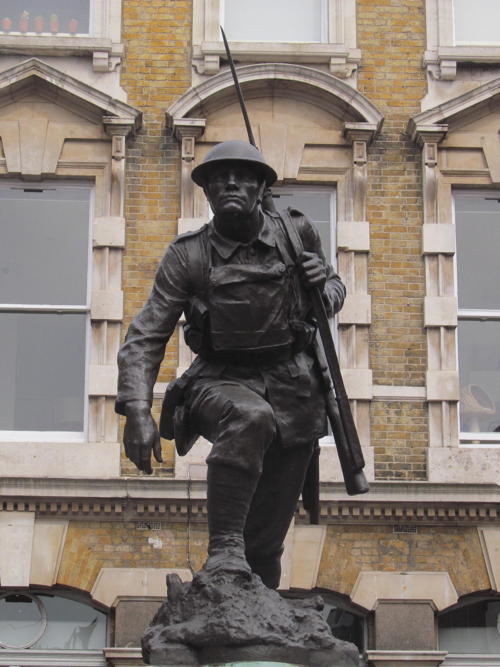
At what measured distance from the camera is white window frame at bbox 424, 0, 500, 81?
16.7m

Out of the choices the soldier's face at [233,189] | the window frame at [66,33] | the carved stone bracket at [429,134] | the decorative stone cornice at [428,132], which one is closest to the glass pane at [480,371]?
the carved stone bracket at [429,134]

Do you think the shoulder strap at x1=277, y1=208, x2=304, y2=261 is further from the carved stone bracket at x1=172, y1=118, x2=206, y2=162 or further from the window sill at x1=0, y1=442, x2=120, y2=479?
the carved stone bracket at x1=172, y1=118, x2=206, y2=162

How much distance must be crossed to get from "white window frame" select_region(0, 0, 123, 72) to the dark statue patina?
29.8ft

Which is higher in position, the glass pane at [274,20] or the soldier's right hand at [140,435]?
the glass pane at [274,20]

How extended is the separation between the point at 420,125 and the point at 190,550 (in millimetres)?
4778

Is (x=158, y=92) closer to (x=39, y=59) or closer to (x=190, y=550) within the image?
(x=39, y=59)

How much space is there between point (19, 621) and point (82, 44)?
5.73m

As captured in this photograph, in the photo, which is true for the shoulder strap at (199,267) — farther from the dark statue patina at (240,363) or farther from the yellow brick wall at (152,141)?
the yellow brick wall at (152,141)

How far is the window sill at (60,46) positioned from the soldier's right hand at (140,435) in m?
9.78

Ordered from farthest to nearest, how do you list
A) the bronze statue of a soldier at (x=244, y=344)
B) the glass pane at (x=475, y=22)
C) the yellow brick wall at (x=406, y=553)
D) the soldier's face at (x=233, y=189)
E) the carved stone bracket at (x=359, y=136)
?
the glass pane at (x=475, y=22), the carved stone bracket at (x=359, y=136), the yellow brick wall at (x=406, y=553), the soldier's face at (x=233, y=189), the bronze statue of a soldier at (x=244, y=344)

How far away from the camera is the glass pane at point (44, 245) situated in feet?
53.0

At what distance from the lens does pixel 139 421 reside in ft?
23.6

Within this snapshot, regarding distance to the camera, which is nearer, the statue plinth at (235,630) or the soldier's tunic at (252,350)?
the statue plinth at (235,630)

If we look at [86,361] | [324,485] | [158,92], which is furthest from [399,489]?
[158,92]
